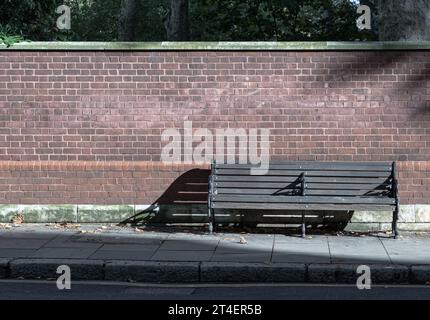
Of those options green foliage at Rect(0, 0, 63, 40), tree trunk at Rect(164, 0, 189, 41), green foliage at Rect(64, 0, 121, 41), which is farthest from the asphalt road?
green foliage at Rect(64, 0, 121, 41)

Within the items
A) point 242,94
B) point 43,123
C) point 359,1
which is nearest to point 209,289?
point 242,94

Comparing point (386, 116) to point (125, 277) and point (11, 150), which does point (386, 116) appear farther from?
point (11, 150)

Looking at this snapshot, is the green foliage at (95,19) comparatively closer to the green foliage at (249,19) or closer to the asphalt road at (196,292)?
the green foliage at (249,19)

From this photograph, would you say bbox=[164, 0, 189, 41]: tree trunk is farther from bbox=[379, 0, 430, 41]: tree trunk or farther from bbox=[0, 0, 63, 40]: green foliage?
bbox=[379, 0, 430, 41]: tree trunk

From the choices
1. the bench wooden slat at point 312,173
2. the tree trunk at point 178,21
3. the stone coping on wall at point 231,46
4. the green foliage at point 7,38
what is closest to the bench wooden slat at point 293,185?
the bench wooden slat at point 312,173

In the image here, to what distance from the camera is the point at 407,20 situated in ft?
34.6

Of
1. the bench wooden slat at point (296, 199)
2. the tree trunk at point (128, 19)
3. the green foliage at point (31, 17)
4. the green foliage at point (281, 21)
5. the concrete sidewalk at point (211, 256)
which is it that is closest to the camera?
the concrete sidewalk at point (211, 256)

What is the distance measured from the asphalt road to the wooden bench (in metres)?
2.08

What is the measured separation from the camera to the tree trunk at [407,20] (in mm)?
10555

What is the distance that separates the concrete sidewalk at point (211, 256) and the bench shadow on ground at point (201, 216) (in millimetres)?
452

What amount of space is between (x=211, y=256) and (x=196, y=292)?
1.01 metres

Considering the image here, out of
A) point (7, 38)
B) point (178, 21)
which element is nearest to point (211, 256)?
point (7, 38)

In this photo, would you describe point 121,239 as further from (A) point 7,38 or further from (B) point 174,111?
(A) point 7,38

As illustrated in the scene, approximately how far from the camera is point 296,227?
9.38m
